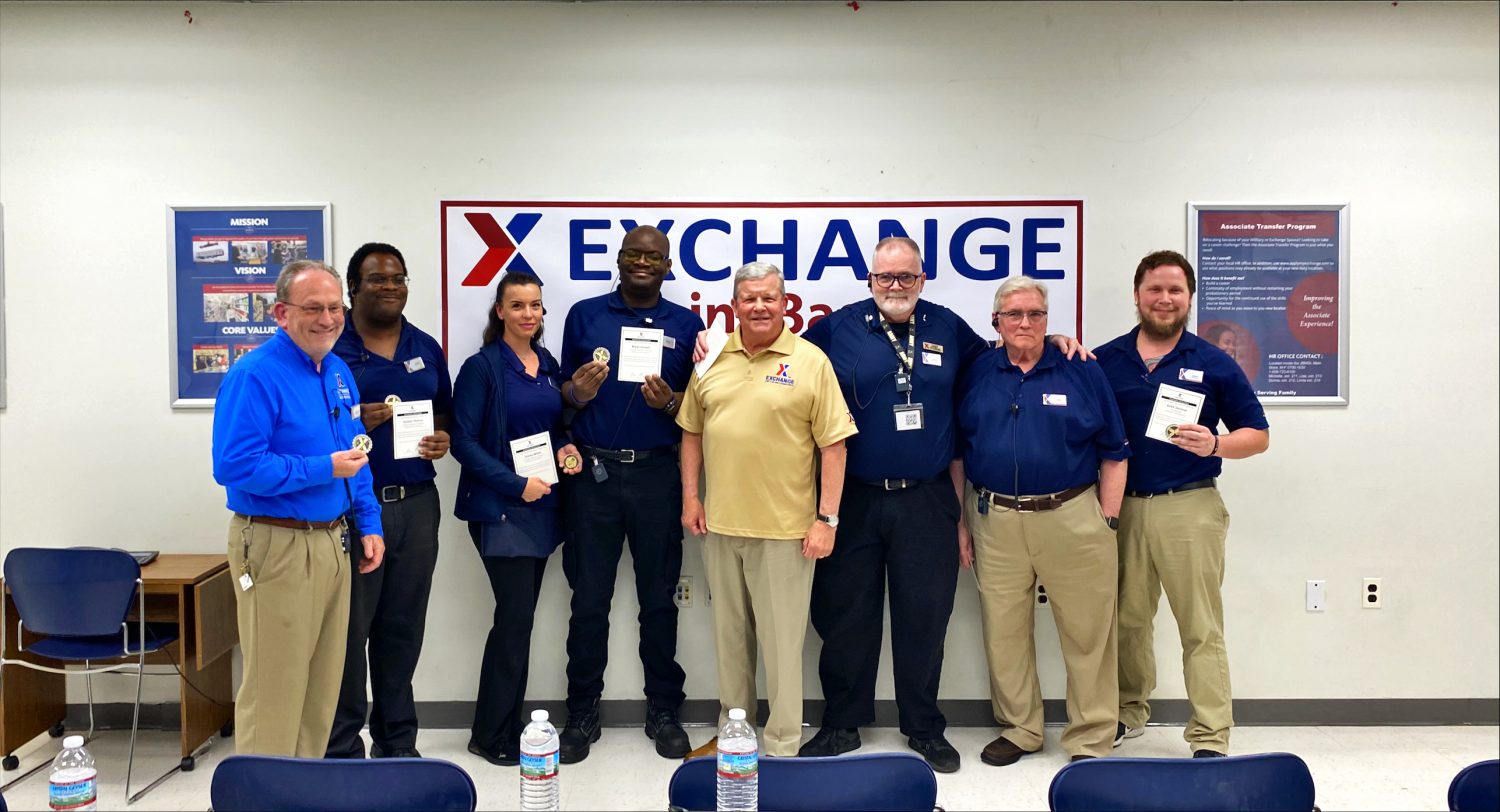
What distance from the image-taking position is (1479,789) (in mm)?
1647

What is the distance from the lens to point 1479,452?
3.86 metres

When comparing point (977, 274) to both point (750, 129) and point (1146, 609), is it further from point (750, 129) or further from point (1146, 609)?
point (1146, 609)

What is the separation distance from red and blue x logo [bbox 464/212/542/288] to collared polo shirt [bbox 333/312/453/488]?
0.53m

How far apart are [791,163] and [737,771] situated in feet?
9.10

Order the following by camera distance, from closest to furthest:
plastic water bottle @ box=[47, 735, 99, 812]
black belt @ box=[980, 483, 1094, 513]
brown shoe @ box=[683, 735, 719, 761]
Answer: plastic water bottle @ box=[47, 735, 99, 812] → black belt @ box=[980, 483, 1094, 513] → brown shoe @ box=[683, 735, 719, 761]

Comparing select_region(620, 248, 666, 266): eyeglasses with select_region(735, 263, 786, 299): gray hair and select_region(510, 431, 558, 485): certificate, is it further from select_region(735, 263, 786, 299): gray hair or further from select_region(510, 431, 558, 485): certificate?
select_region(510, 431, 558, 485): certificate

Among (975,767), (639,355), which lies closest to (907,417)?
(639,355)

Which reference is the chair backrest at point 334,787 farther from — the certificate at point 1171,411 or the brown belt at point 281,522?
the certificate at point 1171,411

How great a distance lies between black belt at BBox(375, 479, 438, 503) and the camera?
A: 3.19 m

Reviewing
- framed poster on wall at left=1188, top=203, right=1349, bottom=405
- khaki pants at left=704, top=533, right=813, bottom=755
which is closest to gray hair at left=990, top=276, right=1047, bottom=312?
framed poster on wall at left=1188, top=203, right=1349, bottom=405

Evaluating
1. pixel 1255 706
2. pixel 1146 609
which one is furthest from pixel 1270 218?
pixel 1255 706

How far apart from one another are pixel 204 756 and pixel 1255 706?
14.3 ft

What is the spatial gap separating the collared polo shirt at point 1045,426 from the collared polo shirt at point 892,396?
A: 14cm

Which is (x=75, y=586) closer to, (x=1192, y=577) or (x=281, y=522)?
(x=281, y=522)
